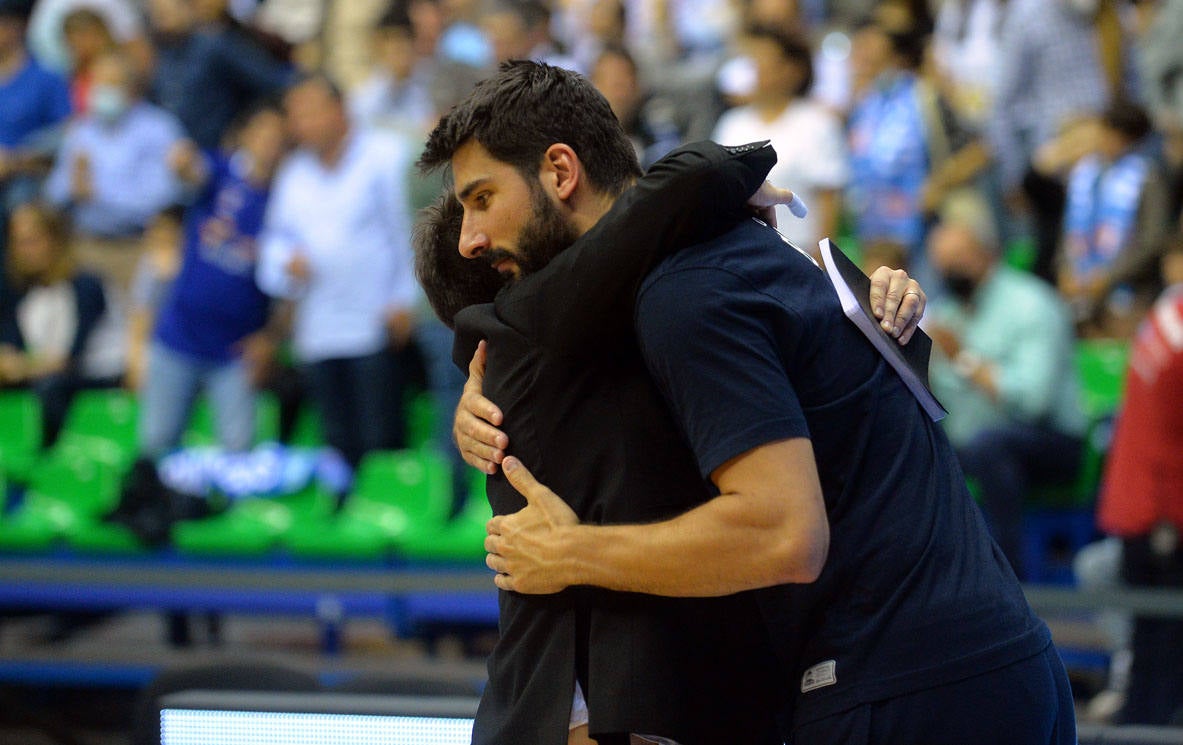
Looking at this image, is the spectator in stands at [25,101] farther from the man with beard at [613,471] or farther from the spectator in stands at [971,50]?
the man with beard at [613,471]

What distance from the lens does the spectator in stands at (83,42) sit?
24.6ft

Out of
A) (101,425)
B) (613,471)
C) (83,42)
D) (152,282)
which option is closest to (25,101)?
(83,42)

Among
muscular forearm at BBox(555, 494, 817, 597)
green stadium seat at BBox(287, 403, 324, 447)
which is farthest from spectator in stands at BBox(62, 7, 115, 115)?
muscular forearm at BBox(555, 494, 817, 597)

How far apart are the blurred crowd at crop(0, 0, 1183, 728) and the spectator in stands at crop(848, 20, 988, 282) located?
1cm

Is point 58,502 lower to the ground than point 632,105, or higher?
lower

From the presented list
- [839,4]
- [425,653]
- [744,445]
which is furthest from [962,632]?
[839,4]

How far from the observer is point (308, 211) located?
5.93m

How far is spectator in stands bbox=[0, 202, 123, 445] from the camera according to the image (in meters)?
6.57

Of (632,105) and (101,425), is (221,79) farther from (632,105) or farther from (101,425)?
(632,105)

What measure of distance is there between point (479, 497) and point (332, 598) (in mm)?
706

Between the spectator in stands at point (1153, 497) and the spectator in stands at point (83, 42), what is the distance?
5412 mm

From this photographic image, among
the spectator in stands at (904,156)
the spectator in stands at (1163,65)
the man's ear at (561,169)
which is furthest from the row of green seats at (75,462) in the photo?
the man's ear at (561,169)

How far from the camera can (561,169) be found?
A: 1853 millimetres

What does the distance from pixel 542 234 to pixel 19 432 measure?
5565mm
